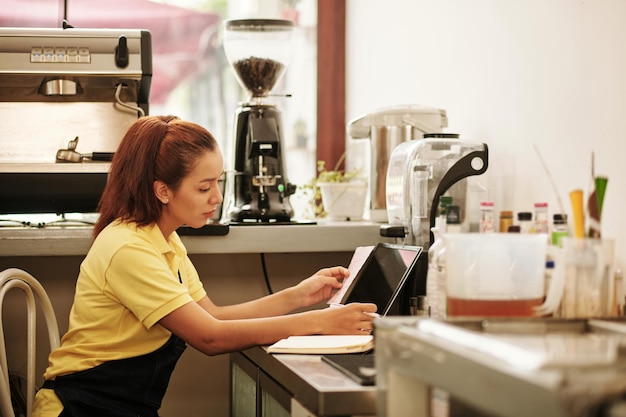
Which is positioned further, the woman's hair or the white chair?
the woman's hair

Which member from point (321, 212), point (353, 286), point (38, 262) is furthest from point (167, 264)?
point (321, 212)

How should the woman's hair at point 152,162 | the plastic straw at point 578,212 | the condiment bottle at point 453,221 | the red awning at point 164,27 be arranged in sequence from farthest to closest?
the red awning at point 164,27
the woman's hair at point 152,162
the condiment bottle at point 453,221
the plastic straw at point 578,212

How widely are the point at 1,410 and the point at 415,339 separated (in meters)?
1.10

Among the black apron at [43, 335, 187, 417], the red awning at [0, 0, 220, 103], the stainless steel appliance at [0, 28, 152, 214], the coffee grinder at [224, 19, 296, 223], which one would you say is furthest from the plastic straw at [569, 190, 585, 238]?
the red awning at [0, 0, 220, 103]

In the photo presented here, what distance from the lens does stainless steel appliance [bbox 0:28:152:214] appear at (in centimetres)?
239

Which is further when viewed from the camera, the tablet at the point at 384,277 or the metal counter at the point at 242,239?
the metal counter at the point at 242,239

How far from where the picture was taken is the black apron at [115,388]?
5.88 feet

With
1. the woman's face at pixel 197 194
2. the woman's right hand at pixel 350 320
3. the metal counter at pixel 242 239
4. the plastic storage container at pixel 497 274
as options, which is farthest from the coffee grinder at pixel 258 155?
the plastic storage container at pixel 497 274

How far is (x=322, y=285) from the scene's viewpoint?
80.2 inches

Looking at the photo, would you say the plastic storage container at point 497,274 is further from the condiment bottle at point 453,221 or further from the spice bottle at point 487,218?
the spice bottle at point 487,218

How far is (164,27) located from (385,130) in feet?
3.93

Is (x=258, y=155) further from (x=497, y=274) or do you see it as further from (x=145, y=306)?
(x=497, y=274)

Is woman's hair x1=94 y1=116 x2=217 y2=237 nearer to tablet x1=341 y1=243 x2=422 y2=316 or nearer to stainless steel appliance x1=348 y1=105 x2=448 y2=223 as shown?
tablet x1=341 y1=243 x2=422 y2=316

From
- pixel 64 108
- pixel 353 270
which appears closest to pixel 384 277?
pixel 353 270
